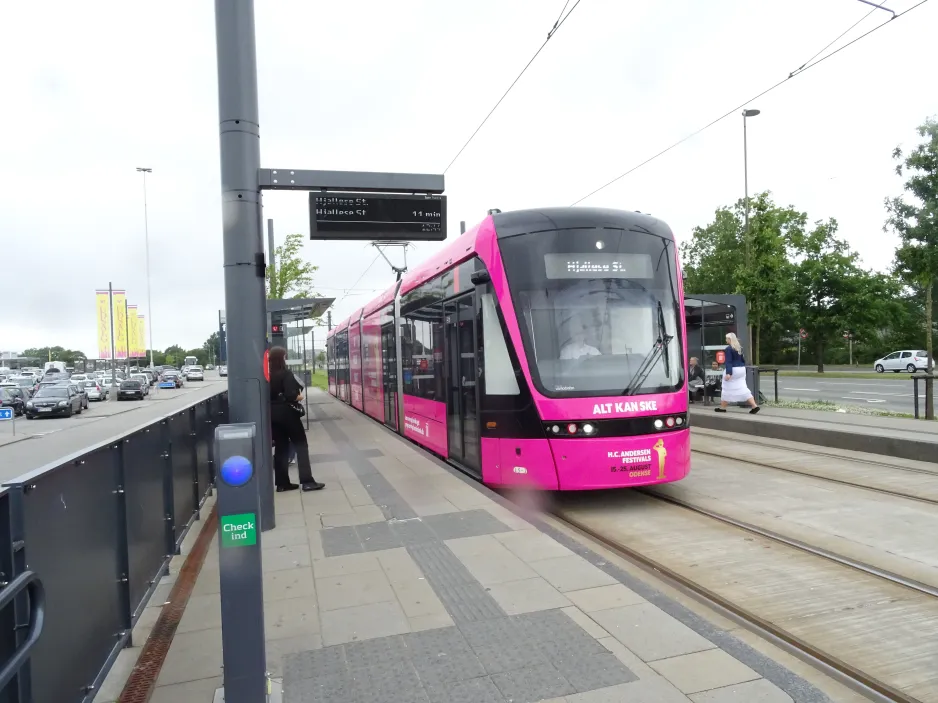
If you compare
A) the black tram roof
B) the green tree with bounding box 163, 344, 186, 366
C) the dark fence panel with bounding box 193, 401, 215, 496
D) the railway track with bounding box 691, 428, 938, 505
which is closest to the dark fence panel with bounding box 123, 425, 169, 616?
the dark fence panel with bounding box 193, 401, 215, 496

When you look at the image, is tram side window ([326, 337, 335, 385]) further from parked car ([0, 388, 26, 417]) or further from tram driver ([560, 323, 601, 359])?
tram driver ([560, 323, 601, 359])

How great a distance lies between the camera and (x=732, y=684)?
11.3 ft

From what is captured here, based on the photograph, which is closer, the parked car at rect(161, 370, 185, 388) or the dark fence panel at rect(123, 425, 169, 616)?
the dark fence panel at rect(123, 425, 169, 616)

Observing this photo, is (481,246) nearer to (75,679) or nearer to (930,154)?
(75,679)

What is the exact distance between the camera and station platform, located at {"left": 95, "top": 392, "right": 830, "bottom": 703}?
11.3 feet

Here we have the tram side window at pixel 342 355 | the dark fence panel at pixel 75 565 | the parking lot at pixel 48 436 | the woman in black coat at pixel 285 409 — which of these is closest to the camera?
the dark fence panel at pixel 75 565

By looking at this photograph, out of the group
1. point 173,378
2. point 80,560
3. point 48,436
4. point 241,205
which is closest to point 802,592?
point 80,560

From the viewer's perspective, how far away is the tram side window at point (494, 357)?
24.7 ft

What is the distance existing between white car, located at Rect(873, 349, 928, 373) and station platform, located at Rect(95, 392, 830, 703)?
4302 centimetres

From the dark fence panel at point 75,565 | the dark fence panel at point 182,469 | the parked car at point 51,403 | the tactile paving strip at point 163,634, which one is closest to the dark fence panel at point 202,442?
the dark fence panel at point 182,469

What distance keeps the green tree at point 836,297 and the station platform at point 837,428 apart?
34.1 metres

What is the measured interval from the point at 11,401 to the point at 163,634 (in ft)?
109

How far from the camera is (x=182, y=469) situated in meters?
6.51

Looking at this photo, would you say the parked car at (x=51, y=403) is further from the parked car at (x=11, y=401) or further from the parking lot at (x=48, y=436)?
the parked car at (x=11, y=401)
